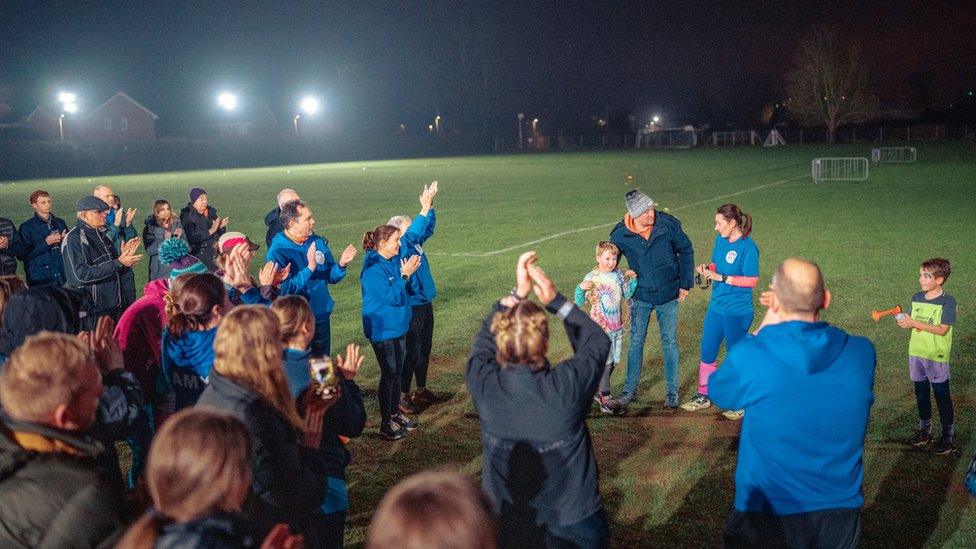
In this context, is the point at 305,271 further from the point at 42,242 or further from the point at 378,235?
the point at 42,242

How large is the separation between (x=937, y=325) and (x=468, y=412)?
4238mm

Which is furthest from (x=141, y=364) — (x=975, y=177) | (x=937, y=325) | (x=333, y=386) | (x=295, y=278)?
(x=975, y=177)

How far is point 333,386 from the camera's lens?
4004 mm

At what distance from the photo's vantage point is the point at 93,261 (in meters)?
8.54

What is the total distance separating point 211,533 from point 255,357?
4.11 ft

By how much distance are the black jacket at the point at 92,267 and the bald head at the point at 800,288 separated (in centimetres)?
726

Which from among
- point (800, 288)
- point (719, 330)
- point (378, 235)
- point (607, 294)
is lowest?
A: point (719, 330)

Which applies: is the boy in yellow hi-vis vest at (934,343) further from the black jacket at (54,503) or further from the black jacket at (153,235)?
the black jacket at (153,235)

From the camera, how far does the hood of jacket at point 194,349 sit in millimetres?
4590

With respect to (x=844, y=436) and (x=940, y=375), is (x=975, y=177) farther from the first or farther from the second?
(x=844, y=436)

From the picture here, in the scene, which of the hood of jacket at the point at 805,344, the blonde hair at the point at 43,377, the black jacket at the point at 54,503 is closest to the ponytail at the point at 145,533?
the black jacket at the point at 54,503

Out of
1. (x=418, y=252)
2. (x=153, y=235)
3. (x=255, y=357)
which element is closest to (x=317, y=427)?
(x=255, y=357)

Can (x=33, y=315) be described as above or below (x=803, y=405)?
above

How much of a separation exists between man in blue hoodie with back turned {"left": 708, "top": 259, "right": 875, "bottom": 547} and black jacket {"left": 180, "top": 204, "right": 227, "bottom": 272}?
10366 mm
